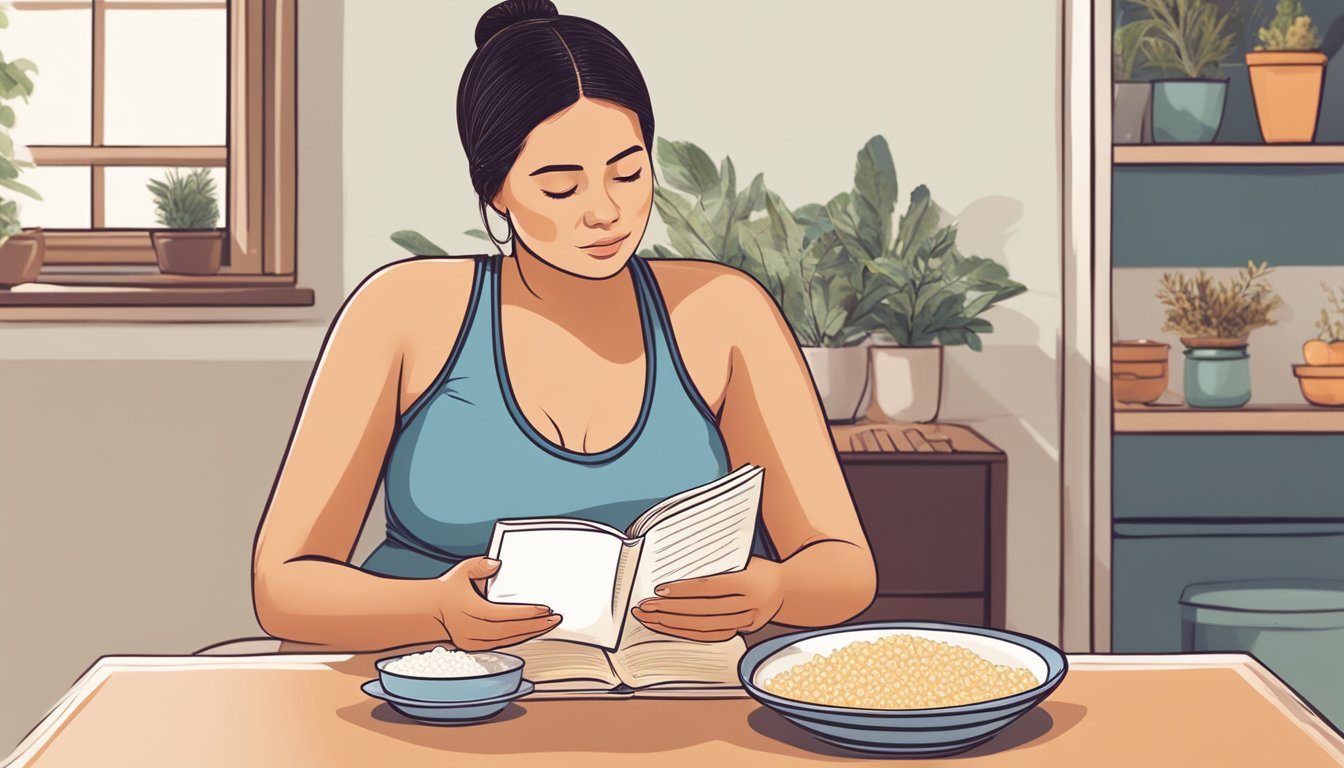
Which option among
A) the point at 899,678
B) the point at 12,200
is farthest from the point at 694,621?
the point at 12,200

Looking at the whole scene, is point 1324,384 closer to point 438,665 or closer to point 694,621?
point 694,621

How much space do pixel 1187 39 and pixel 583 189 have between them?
1654 millimetres

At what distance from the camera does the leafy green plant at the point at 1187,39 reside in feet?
8.71

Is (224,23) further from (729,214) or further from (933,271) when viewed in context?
(933,271)

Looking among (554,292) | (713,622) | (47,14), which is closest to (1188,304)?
(554,292)

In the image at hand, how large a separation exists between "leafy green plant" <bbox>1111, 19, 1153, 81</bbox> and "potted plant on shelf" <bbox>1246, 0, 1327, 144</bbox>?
0.21 m

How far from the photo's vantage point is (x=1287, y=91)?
104 inches

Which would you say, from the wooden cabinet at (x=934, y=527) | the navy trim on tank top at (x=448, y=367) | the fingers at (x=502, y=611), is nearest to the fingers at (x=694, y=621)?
the fingers at (x=502, y=611)

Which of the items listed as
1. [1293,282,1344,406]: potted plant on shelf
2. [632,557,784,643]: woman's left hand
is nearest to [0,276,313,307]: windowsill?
[632,557,784,643]: woman's left hand

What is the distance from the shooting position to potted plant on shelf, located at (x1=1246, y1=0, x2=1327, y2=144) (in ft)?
8.60

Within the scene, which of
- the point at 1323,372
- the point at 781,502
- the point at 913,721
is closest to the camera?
the point at 913,721

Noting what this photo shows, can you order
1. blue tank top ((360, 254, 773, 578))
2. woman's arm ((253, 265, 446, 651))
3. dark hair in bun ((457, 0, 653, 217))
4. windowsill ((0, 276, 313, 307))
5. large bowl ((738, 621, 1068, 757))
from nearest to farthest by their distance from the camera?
large bowl ((738, 621, 1068, 757))
woman's arm ((253, 265, 446, 651))
dark hair in bun ((457, 0, 653, 217))
blue tank top ((360, 254, 773, 578))
windowsill ((0, 276, 313, 307))

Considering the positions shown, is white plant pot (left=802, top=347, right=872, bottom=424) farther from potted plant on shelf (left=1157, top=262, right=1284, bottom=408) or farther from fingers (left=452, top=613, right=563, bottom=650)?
fingers (left=452, top=613, right=563, bottom=650)

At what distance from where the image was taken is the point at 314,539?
4.95 ft
